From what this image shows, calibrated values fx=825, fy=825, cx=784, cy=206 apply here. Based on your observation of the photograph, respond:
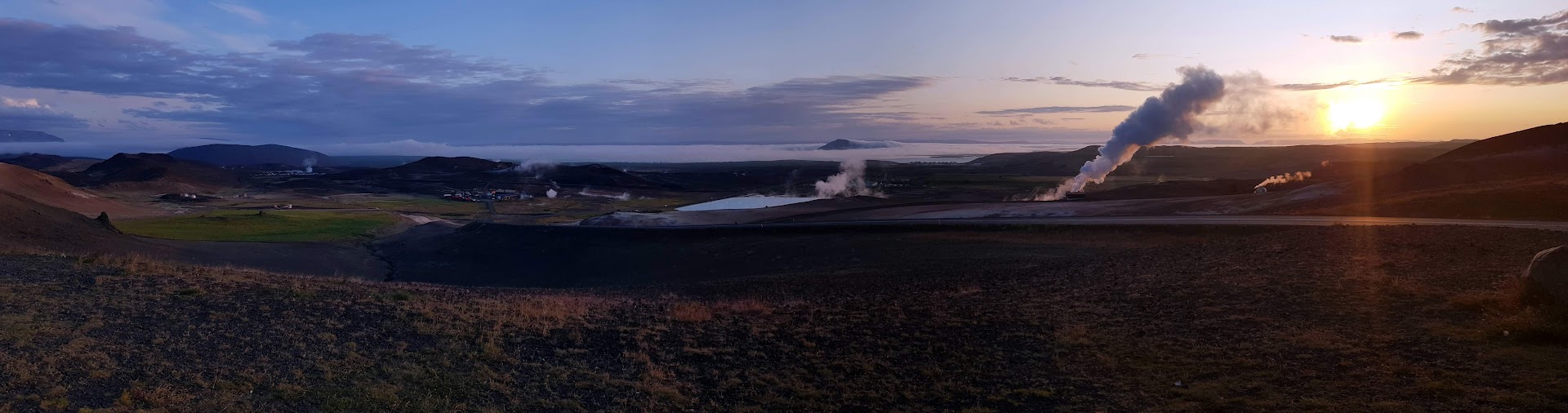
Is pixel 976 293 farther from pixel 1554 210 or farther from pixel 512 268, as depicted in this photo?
pixel 512 268

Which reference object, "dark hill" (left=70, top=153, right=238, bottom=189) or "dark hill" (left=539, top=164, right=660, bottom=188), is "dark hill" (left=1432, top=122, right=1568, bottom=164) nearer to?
"dark hill" (left=539, top=164, right=660, bottom=188)

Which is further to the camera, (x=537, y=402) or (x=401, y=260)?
(x=401, y=260)

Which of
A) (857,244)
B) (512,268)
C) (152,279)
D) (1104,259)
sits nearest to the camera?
(152,279)

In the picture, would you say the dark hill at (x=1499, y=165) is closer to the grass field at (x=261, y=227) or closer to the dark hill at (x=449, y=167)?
the grass field at (x=261, y=227)

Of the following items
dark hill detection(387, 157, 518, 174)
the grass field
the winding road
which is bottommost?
the grass field

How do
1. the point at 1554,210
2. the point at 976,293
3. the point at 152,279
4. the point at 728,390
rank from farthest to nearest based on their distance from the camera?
the point at 1554,210, the point at 976,293, the point at 152,279, the point at 728,390

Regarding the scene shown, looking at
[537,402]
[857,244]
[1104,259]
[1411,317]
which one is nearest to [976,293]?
[1104,259]

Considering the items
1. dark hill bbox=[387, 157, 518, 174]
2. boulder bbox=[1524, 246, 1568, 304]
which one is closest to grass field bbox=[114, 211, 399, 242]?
boulder bbox=[1524, 246, 1568, 304]
